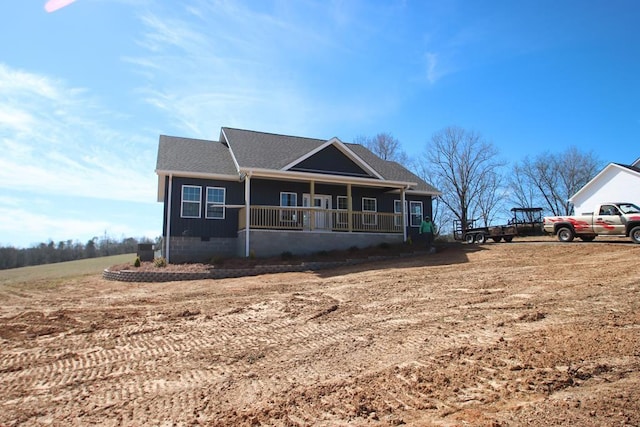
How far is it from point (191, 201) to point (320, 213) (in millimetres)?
6030

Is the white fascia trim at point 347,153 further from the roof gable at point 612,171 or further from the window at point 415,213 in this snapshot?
the roof gable at point 612,171

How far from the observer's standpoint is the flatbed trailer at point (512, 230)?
21.8 metres

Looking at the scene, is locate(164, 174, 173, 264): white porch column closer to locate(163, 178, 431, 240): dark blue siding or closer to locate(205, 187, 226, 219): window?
locate(163, 178, 431, 240): dark blue siding

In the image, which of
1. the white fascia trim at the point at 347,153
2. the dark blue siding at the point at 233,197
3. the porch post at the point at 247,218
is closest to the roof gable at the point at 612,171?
the dark blue siding at the point at 233,197

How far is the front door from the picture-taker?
18.8 m

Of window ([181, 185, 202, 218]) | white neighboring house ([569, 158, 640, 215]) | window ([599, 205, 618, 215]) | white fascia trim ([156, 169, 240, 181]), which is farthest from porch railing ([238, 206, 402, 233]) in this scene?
white neighboring house ([569, 158, 640, 215])

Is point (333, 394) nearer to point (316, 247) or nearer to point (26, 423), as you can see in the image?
point (26, 423)

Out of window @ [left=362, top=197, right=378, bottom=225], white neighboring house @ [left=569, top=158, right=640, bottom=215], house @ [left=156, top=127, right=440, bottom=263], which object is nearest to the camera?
house @ [left=156, top=127, right=440, bottom=263]

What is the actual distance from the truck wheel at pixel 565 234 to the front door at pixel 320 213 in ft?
34.8

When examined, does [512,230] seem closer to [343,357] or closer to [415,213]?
[415,213]

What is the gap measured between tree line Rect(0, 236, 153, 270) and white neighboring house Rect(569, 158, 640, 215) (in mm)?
45662

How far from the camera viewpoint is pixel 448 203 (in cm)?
4312

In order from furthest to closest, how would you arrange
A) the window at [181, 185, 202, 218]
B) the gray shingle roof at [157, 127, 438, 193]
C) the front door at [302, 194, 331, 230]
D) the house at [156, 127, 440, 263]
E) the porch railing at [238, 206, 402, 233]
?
the front door at [302, 194, 331, 230] → the gray shingle roof at [157, 127, 438, 193] → the window at [181, 185, 202, 218] → the porch railing at [238, 206, 402, 233] → the house at [156, 127, 440, 263]

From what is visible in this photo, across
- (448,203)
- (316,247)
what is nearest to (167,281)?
(316,247)
